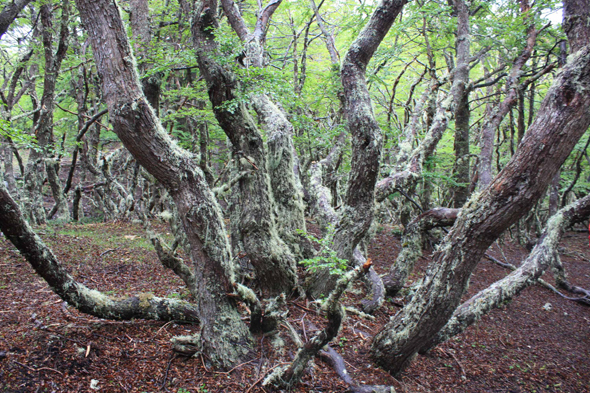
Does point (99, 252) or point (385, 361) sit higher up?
point (99, 252)

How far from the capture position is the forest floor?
273 centimetres

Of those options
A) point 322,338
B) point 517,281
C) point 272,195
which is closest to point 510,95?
point 517,281

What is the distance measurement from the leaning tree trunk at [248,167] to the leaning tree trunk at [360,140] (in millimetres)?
657

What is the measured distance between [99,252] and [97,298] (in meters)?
3.38

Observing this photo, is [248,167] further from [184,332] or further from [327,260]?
[184,332]

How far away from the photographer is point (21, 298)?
3.84 metres

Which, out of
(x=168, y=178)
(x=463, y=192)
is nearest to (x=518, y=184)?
(x=168, y=178)

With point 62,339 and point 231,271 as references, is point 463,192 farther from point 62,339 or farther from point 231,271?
point 62,339

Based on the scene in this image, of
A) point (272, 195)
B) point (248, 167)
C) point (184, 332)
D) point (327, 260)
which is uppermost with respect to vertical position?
point (248, 167)

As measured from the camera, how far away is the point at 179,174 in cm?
282

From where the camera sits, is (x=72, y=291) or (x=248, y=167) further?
(x=248, y=167)

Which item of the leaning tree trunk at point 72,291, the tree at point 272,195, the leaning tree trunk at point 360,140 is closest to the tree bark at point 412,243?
the tree at point 272,195

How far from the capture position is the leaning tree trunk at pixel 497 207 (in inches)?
102

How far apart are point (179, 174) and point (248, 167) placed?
1.35 m
